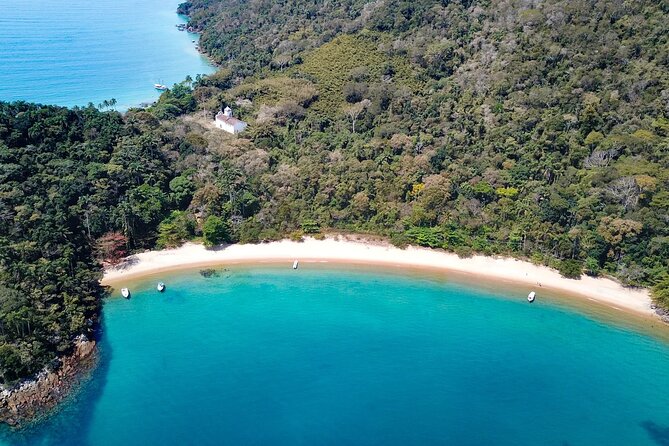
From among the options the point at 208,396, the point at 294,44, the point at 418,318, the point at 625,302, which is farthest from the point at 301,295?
the point at 294,44

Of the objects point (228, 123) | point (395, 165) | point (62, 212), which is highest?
point (228, 123)

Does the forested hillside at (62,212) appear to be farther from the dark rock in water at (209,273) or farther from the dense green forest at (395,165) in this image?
the dark rock in water at (209,273)

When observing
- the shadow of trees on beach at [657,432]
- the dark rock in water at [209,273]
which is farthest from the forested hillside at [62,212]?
the shadow of trees on beach at [657,432]

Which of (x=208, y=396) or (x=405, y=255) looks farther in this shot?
(x=405, y=255)

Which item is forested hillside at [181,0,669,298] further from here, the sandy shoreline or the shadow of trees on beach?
the shadow of trees on beach

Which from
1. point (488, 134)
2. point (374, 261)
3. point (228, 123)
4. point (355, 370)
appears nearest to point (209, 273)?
point (374, 261)

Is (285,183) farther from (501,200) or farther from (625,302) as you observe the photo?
(625,302)

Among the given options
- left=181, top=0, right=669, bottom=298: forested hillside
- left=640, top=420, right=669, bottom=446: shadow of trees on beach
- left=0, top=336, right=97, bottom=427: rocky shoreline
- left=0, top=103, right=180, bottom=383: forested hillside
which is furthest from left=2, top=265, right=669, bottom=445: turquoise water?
left=181, top=0, right=669, bottom=298: forested hillside

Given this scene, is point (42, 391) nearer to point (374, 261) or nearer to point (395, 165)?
point (374, 261)
